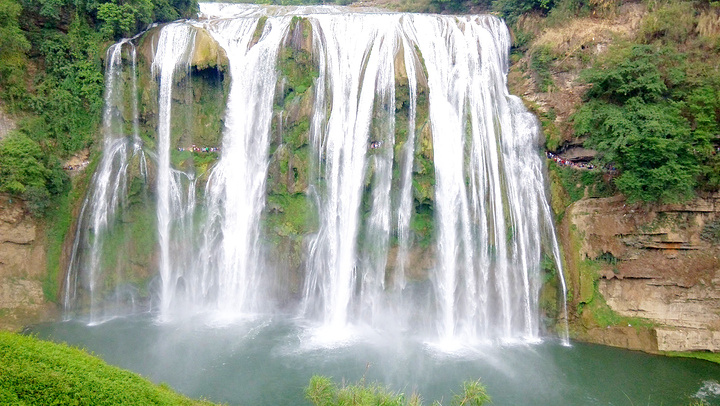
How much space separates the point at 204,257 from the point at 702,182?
62.6 feet

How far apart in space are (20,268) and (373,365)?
566 inches

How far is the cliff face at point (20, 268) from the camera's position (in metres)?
17.8

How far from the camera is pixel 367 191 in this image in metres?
18.5

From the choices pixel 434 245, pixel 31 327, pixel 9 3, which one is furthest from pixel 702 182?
pixel 9 3

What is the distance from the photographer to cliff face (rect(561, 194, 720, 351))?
16078 mm

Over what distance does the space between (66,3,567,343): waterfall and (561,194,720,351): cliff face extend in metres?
1.43

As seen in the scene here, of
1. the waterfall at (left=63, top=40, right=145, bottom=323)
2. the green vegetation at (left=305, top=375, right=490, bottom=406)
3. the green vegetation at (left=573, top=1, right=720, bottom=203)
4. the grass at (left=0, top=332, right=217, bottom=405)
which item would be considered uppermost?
the green vegetation at (left=573, top=1, right=720, bottom=203)

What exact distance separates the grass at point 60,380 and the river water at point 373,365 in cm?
394

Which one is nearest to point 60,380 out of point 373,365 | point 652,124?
point 373,365

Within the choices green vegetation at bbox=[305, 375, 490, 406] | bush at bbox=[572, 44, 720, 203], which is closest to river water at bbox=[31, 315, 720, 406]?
green vegetation at bbox=[305, 375, 490, 406]

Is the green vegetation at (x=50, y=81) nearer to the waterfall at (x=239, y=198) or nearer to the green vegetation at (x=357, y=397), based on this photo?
the waterfall at (x=239, y=198)

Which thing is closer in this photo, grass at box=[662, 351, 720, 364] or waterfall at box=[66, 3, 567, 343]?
grass at box=[662, 351, 720, 364]

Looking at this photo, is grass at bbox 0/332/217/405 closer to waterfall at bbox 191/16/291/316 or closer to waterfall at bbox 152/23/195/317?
waterfall at bbox 191/16/291/316

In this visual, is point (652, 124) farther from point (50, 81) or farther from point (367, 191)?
point (50, 81)
